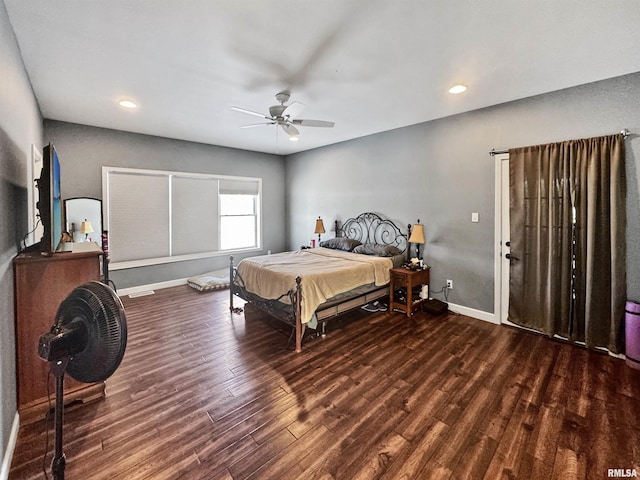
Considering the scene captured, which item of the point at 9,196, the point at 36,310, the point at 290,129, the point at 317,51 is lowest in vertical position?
the point at 36,310

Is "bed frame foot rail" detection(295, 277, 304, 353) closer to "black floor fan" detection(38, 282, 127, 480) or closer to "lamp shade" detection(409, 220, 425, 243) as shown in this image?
"black floor fan" detection(38, 282, 127, 480)

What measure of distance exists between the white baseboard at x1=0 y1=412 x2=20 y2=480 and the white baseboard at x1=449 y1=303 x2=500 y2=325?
4414 mm

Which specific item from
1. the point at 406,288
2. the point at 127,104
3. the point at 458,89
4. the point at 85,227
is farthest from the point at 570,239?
the point at 85,227

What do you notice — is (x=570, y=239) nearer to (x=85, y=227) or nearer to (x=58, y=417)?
(x=58, y=417)

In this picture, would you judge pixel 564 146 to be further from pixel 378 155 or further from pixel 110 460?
pixel 110 460

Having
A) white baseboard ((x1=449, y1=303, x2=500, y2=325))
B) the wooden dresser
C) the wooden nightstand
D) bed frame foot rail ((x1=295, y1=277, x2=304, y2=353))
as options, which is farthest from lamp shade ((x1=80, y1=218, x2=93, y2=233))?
white baseboard ((x1=449, y1=303, x2=500, y2=325))

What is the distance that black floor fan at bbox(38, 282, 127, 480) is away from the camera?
4.14ft

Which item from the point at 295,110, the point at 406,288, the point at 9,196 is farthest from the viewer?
the point at 406,288

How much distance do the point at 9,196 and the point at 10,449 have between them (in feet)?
5.01

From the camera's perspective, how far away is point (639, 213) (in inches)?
106

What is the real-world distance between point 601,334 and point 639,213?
1.24m

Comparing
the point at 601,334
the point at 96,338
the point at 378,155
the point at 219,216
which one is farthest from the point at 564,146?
the point at 219,216

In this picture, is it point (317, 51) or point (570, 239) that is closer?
point (317, 51)

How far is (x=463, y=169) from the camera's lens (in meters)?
3.88
